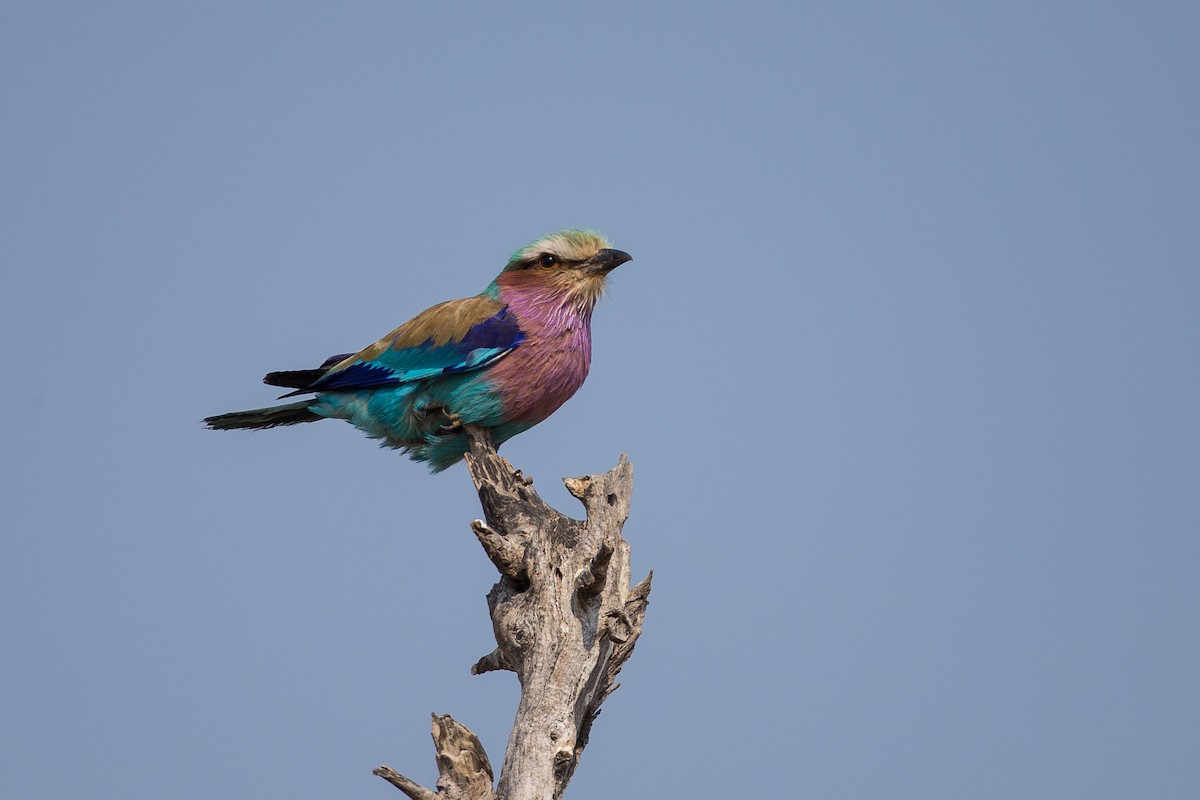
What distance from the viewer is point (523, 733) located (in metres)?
4.87

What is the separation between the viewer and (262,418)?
7133 millimetres

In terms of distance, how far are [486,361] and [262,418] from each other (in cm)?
160

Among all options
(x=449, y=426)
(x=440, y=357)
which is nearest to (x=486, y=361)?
(x=440, y=357)

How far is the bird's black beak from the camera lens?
21.9 ft

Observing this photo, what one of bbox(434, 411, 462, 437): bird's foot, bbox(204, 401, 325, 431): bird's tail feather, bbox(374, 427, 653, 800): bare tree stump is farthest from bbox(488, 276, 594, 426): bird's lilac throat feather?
bbox(204, 401, 325, 431): bird's tail feather

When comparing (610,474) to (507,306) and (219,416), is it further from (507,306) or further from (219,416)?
(219,416)

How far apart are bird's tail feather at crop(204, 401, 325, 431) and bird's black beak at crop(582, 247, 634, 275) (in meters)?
1.78

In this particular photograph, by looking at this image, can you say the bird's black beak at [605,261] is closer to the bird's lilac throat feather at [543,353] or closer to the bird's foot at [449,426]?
the bird's lilac throat feather at [543,353]

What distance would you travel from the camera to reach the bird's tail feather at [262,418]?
707 cm

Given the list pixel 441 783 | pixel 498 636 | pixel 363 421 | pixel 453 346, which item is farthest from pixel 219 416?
pixel 441 783

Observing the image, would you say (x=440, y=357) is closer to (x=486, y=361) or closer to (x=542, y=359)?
(x=486, y=361)

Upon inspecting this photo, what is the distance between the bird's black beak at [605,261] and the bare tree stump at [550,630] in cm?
146

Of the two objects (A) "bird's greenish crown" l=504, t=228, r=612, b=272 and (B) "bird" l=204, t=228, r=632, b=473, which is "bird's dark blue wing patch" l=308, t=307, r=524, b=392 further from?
(A) "bird's greenish crown" l=504, t=228, r=612, b=272

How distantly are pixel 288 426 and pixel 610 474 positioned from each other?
255cm
